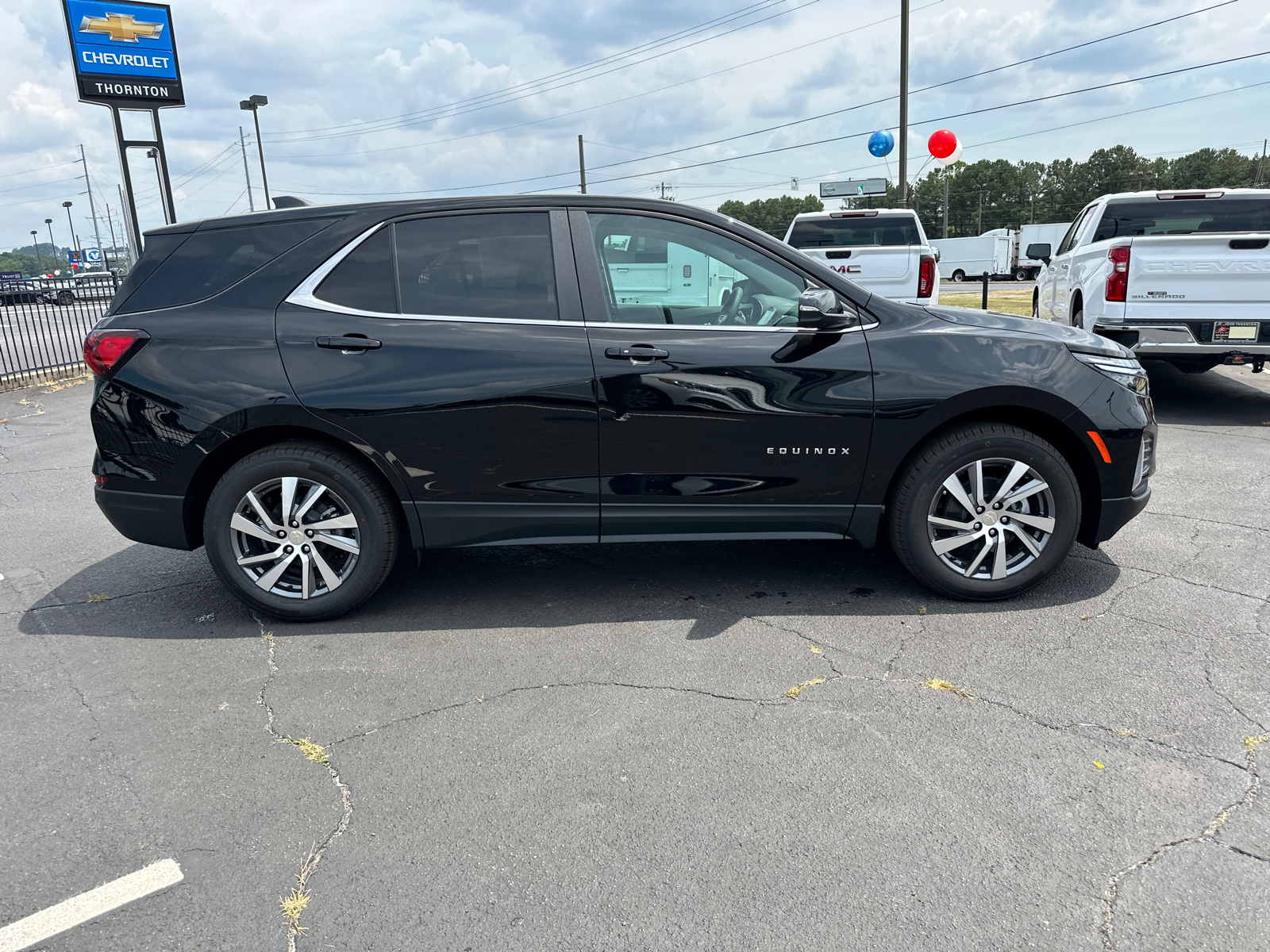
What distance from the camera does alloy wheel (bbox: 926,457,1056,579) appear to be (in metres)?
3.93

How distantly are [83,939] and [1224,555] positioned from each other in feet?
16.5

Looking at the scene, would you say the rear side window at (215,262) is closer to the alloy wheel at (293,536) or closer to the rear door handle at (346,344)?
the rear door handle at (346,344)

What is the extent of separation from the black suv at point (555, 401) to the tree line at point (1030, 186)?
94780 millimetres

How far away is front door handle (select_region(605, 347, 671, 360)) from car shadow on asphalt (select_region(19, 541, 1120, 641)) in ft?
3.80

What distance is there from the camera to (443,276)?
12.7 ft

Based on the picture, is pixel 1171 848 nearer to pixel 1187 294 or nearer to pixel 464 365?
pixel 464 365

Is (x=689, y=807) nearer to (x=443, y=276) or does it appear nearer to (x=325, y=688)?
(x=325, y=688)

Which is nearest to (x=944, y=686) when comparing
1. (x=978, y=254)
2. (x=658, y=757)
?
(x=658, y=757)

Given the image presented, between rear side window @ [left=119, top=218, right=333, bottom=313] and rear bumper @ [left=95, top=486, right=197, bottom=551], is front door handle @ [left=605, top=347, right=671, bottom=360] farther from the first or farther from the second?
rear bumper @ [left=95, top=486, right=197, bottom=551]

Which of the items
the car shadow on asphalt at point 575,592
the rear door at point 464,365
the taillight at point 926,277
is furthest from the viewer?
the taillight at point 926,277

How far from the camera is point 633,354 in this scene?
3.76 m

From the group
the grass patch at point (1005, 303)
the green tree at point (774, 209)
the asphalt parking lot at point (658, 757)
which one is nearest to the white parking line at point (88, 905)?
the asphalt parking lot at point (658, 757)

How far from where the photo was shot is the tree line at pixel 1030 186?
9719cm

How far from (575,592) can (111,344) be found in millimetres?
2326
